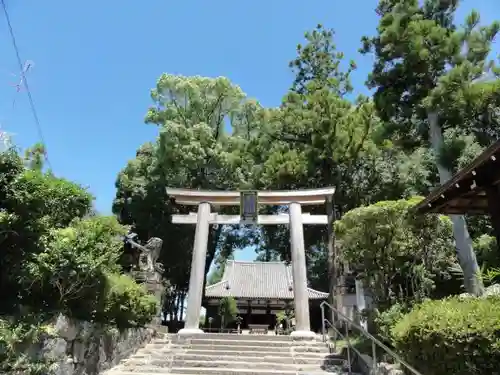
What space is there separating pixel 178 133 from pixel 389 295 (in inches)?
485

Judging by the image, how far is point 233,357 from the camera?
6.89 m

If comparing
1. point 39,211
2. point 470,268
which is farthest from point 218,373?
point 470,268


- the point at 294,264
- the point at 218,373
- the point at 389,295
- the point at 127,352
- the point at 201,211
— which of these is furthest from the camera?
the point at 201,211

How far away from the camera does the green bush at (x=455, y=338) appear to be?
9.78 ft

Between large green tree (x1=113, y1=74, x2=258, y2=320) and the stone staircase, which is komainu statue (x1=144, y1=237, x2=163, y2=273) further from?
large green tree (x1=113, y1=74, x2=258, y2=320)

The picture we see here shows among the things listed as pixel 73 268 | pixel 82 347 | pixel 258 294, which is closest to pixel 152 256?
pixel 82 347

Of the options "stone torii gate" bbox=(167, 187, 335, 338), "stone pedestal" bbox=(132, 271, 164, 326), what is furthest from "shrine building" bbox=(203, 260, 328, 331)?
"stone pedestal" bbox=(132, 271, 164, 326)

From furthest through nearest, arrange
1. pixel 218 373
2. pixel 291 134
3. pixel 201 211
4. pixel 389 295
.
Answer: pixel 291 134, pixel 201 211, pixel 389 295, pixel 218 373

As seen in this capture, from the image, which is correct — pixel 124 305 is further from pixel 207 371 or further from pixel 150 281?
pixel 150 281

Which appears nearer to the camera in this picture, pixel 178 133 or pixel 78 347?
pixel 78 347

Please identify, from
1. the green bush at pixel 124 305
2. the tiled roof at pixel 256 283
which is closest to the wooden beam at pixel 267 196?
the green bush at pixel 124 305

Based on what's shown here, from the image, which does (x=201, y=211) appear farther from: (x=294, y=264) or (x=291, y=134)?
(x=291, y=134)

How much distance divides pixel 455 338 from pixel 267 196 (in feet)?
27.2

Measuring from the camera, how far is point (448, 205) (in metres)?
5.50
